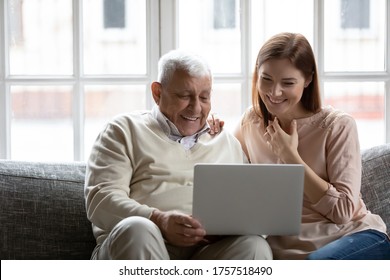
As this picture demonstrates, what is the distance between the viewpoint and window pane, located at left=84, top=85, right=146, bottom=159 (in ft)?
11.9

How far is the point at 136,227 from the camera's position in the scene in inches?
96.3

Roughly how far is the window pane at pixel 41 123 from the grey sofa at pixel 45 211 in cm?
54

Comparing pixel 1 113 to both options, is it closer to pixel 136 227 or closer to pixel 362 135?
pixel 136 227

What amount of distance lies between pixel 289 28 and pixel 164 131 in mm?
986

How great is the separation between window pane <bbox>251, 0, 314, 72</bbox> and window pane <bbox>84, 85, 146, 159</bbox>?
54cm

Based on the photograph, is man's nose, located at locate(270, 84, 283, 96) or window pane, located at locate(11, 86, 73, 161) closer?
man's nose, located at locate(270, 84, 283, 96)

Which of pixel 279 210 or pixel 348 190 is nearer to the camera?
pixel 279 210

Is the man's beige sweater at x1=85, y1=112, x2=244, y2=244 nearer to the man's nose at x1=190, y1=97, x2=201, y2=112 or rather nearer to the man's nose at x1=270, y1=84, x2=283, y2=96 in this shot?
the man's nose at x1=190, y1=97, x2=201, y2=112

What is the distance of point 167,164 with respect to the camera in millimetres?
2861

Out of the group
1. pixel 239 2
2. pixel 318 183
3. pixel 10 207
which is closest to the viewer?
pixel 318 183

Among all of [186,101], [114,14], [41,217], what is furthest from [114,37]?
[41,217]

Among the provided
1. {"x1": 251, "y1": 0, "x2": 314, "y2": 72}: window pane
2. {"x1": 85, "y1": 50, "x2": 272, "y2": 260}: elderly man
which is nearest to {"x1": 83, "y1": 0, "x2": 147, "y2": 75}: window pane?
{"x1": 251, "y1": 0, "x2": 314, "y2": 72}: window pane

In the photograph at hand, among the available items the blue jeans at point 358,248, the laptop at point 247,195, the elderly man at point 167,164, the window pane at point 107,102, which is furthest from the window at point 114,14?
the blue jeans at point 358,248

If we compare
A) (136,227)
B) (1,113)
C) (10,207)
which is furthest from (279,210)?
(1,113)
